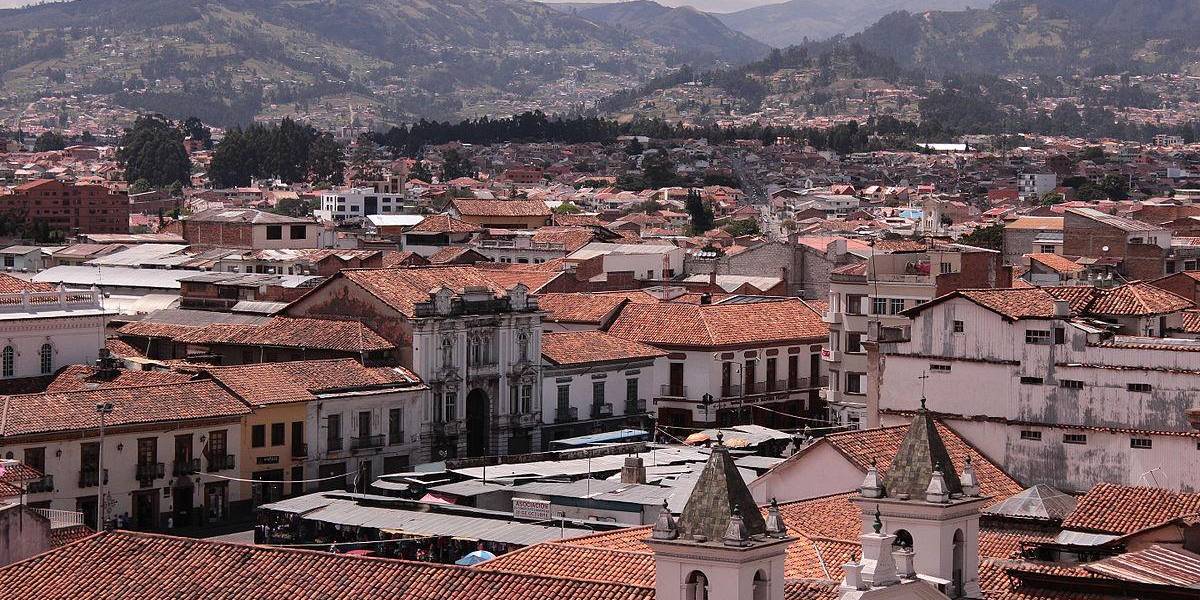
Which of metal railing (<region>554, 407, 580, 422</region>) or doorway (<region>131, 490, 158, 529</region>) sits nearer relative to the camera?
doorway (<region>131, 490, 158, 529</region>)

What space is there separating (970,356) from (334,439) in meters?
19.9

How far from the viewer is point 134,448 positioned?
51125 mm

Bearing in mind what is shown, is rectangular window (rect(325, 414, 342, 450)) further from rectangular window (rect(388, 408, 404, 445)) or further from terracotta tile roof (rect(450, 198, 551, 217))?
terracotta tile roof (rect(450, 198, 551, 217))

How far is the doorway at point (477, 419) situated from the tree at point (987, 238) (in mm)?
40964

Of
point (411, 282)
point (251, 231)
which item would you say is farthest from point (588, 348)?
point (251, 231)

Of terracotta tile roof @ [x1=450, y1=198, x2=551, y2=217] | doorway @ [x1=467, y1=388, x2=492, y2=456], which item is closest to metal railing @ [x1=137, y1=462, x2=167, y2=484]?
doorway @ [x1=467, y1=388, x2=492, y2=456]

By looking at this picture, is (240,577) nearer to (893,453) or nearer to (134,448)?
(893,453)

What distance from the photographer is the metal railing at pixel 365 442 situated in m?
56.7

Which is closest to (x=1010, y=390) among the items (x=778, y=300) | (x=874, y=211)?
(x=778, y=300)

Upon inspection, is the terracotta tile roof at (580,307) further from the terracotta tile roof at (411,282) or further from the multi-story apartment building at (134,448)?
the multi-story apartment building at (134,448)

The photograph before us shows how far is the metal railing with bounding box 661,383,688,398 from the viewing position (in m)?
66.5

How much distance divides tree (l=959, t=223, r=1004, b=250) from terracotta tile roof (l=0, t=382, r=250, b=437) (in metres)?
50.7

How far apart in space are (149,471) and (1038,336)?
825 inches

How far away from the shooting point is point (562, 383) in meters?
63.3
